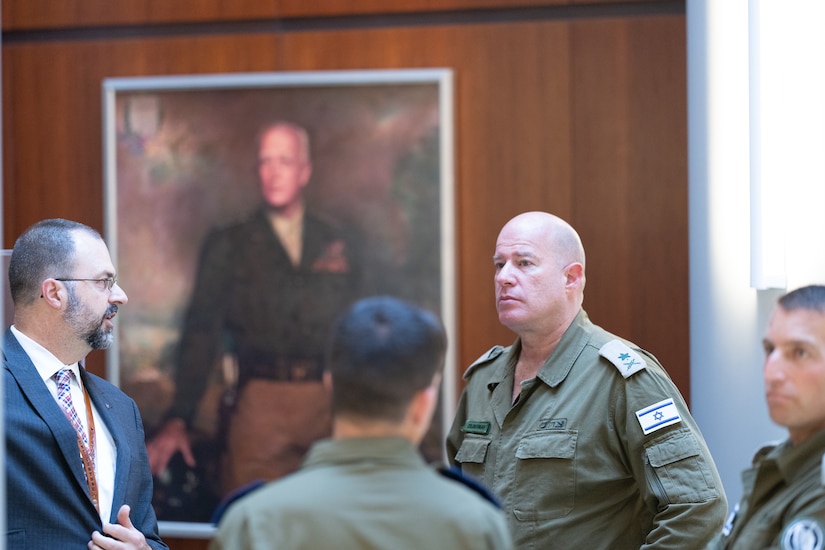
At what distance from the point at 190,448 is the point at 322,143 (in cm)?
161

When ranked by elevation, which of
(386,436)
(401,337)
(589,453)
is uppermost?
(401,337)

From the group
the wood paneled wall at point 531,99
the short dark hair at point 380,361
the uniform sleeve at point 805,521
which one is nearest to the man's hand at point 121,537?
the short dark hair at point 380,361

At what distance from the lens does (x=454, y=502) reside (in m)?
1.64

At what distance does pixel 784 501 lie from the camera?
1.87m

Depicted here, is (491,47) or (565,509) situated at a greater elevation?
(491,47)

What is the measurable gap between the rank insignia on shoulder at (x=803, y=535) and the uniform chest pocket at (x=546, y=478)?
43.5 inches

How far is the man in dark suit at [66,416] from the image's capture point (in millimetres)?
2641

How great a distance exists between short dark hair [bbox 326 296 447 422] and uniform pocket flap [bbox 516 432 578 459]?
1227 millimetres

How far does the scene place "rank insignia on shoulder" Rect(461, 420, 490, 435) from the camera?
314cm

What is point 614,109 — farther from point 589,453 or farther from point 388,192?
point 589,453

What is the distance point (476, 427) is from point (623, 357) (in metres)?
0.52

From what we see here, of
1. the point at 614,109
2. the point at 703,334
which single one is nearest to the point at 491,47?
the point at 614,109

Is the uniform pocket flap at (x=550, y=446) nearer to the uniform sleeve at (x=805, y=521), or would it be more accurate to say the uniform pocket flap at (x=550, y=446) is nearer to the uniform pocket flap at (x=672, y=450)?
the uniform pocket flap at (x=672, y=450)

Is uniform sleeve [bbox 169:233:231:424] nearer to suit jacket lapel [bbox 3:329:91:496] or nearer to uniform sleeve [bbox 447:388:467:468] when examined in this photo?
uniform sleeve [bbox 447:388:467:468]
